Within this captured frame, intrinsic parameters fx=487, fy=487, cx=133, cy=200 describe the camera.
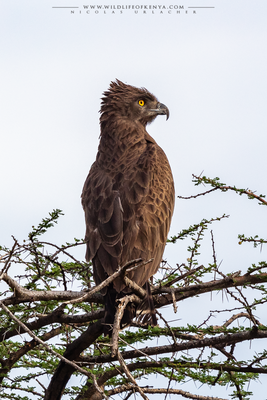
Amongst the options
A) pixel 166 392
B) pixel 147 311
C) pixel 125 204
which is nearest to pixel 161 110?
pixel 125 204

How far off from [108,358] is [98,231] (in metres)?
1.35

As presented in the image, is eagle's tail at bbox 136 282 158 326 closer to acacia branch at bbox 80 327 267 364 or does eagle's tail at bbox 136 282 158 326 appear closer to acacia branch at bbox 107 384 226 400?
acacia branch at bbox 80 327 267 364

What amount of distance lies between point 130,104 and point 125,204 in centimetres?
213

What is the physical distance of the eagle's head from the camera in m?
6.76

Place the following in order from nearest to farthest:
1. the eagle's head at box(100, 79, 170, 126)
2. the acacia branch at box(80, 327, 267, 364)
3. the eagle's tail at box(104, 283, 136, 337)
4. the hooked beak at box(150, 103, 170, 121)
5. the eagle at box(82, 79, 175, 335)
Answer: the eagle's tail at box(104, 283, 136, 337)
the acacia branch at box(80, 327, 267, 364)
the eagle at box(82, 79, 175, 335)
the eagle's head at box(100, 79, 170, 126)
the hooked beak at box(150, 103, 170, 121)

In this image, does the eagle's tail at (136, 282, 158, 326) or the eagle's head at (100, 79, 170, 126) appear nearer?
the eagle's tail at (136, 282, 158, 326)

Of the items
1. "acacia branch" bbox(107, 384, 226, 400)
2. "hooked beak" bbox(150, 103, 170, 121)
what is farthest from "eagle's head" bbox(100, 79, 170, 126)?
"acacia branch" bbox(107, 384, 226, 400)

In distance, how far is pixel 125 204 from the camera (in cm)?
520

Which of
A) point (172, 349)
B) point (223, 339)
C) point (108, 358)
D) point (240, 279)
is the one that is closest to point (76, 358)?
point (108, 358)

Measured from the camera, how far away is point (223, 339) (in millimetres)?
4656

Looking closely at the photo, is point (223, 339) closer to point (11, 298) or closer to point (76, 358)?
point (76, 358)

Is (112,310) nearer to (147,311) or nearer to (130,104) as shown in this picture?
(147,311)

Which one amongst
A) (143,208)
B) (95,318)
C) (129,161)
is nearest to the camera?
(95,318)

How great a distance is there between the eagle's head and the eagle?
0.13m
